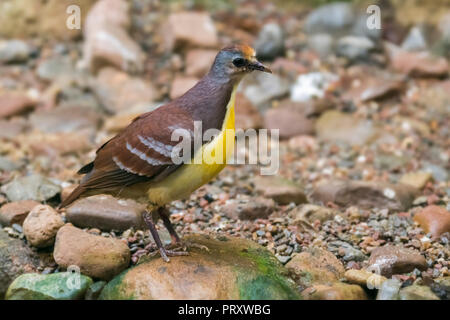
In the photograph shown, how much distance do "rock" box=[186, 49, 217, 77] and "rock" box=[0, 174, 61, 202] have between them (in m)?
3.63

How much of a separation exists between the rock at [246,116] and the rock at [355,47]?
2.15m

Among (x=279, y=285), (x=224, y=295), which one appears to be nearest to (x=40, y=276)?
(x=224, y=295)

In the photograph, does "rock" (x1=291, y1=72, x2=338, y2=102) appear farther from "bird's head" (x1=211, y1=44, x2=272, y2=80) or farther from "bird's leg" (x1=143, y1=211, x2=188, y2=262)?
"bird's leg" (x1=143, y1=211, x2=188, y2=262)

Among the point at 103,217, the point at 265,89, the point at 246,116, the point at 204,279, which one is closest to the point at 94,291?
the point at 204,279

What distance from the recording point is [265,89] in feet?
Answer: 31.2

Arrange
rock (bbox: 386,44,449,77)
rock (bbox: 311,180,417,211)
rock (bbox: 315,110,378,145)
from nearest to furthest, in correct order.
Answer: rock (bbox: 311,180,417,211), rock (bbox: 315,110,378,145), rock (bbox: 386,44,449,77)

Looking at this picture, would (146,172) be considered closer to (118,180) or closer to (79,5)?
(118,180)

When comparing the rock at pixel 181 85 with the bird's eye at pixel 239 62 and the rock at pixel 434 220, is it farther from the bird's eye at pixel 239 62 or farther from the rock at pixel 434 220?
the bird's eye at pixel 239 62

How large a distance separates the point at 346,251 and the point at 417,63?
5.33 metres

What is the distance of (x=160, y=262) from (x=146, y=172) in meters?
0.69

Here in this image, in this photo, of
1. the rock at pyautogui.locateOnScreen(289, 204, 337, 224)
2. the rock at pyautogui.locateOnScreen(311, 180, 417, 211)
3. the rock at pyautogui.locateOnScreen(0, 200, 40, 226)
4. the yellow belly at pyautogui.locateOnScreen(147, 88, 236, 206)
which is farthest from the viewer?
the rock at pyautogui.locateOnScreen(311, 180, 417, 211)

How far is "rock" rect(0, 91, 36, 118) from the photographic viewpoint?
9117 millimetres

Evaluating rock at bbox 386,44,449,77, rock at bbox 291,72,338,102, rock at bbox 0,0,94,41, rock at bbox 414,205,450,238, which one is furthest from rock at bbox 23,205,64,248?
rock at bbox 386,44,449,77
